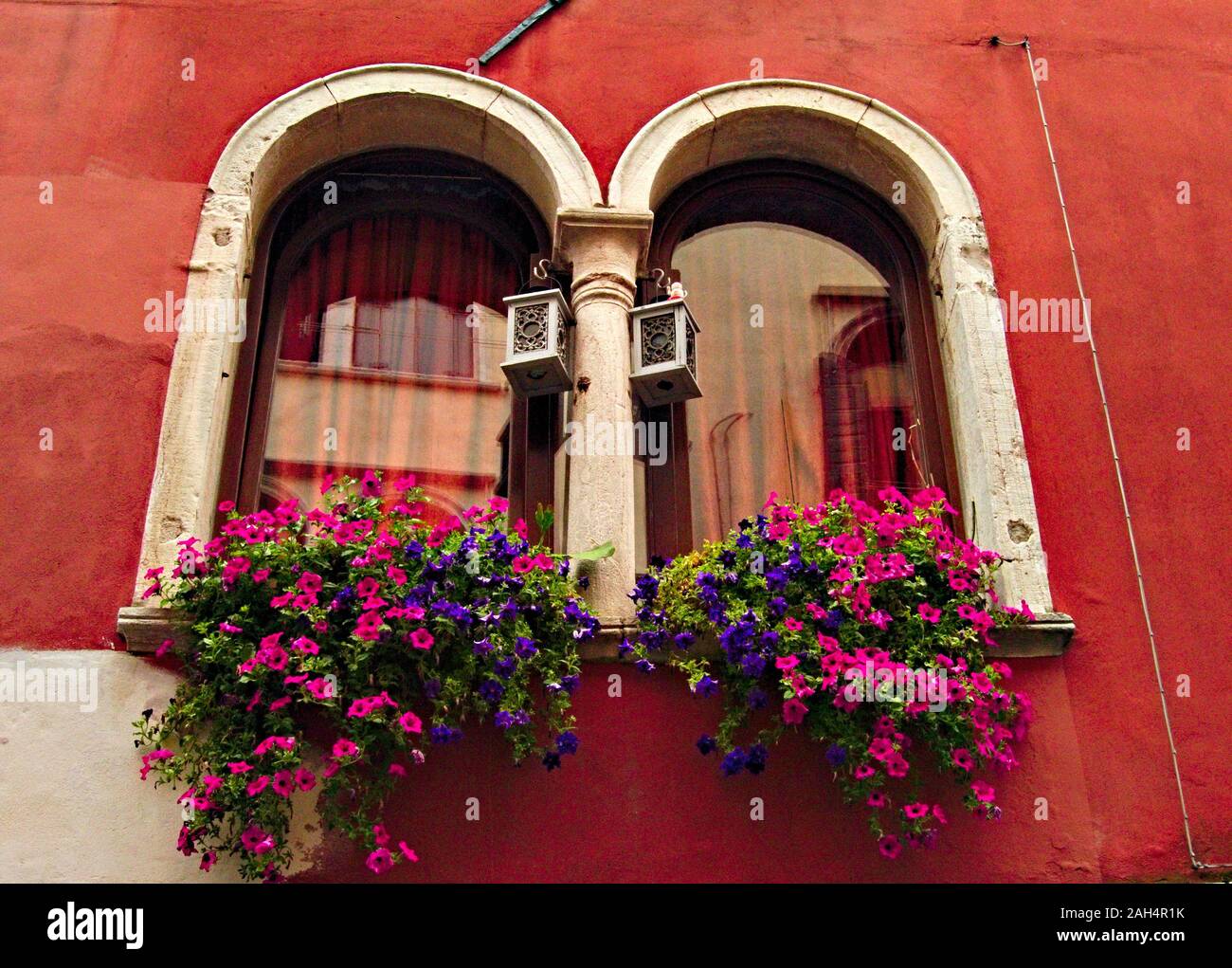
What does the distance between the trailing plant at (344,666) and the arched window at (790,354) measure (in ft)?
3.29

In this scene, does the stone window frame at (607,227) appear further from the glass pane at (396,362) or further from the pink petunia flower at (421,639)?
the pink petunia flower at (421,639)

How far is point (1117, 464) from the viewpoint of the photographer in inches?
183

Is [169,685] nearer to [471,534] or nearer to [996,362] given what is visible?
[471,534]

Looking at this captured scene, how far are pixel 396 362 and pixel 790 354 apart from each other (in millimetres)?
1647

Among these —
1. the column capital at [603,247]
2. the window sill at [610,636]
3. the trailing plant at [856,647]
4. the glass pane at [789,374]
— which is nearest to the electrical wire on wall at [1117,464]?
the window sill at [610,636]

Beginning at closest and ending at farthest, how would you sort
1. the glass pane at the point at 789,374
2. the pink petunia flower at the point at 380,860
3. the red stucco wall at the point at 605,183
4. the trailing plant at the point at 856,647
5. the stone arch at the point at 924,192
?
the pink petunia flower at the point at 380,860
the trailing plant at the point at 856,647
the red stucco wall at the point at 605,183
the stone arch at the point at 924,192
the glass pane at the point at 789,374

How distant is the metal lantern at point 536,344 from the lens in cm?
468

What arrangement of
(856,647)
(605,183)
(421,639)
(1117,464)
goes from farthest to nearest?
(605,183), (1117,464), (856,647), (421,639)

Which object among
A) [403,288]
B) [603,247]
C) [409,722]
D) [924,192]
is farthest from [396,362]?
[924,192]

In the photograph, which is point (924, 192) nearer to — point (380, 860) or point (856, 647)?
point (856, 647)

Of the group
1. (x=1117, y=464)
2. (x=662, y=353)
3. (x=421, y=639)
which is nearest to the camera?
(x=421, y=639)
